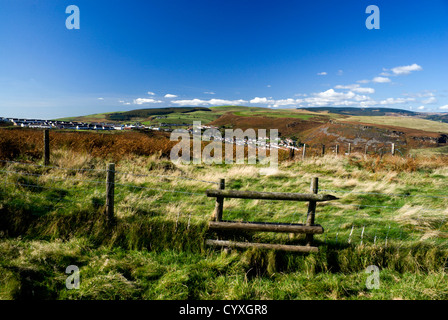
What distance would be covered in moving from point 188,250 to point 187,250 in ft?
0.07

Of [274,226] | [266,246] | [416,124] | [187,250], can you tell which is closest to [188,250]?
[187,250]

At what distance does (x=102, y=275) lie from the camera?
3.68 metres

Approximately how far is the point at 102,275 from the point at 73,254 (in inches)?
37.5

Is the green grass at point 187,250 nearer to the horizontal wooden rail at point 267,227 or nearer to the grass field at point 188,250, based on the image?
the grass field at point 188,250

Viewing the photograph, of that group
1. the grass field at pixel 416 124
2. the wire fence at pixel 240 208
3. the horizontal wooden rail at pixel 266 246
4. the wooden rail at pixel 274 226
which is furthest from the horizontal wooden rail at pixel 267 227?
the grass field at pixel 416 124

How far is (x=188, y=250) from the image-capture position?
4.69m

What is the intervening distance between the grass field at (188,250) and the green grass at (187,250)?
2 cm

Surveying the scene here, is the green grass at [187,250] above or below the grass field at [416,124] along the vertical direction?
below

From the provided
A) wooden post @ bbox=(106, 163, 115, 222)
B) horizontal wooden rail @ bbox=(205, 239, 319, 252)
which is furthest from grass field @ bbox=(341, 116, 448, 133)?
wooden post @ bbox=(106, 163, 115, 222)

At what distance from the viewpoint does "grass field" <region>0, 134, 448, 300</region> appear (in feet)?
11.8

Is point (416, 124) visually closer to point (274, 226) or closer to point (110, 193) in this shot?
point (274, 226)

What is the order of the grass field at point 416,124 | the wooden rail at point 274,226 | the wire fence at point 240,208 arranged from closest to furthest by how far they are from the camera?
1. the wooden rail at point 274,226
2. the wire fence at point 240,208
3. the grass field at point 416,124

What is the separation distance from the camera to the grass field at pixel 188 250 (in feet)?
11.8
